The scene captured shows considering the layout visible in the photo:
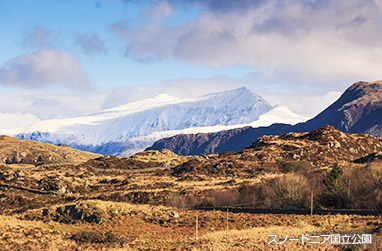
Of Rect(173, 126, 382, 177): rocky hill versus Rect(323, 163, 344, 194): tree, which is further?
Rect(173, 126, 382, 177): rocky hill

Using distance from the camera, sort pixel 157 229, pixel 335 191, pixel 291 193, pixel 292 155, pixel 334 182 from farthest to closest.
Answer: pixel 292 155 < pixel 291 193 < pixel 334 182 < pixel 335 191 < pixel 157 229

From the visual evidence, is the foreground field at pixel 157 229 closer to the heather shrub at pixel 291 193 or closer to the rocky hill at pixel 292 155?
the heather shrub at pixel 291 193

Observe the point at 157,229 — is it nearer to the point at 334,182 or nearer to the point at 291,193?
the point at 291,193

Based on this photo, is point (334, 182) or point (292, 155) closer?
point (334, 182)

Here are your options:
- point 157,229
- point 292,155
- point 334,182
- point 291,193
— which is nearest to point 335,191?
point 334,182

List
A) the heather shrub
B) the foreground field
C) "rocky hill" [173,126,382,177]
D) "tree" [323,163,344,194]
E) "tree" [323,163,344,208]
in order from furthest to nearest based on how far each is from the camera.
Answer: "rocky hill" [173,126,382,177] < the heather shrub < "tree" [323,163,344,194] < "tree" [323,163,344,208] < the foreground field

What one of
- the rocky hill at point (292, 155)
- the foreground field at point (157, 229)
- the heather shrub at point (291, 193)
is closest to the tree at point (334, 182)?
the heather shrub at point (291, 193)

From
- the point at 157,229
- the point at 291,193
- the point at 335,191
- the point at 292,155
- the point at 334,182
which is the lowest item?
the point at 157,229

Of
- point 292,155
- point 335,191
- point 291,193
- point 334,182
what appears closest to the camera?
point 335,191

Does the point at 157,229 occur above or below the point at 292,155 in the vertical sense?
below

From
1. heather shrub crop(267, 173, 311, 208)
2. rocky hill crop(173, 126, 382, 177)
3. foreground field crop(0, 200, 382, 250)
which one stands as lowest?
foreground field crop(0, 200, 382, 250)

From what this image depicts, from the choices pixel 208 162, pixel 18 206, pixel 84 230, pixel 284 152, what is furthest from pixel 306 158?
pixel 84 230

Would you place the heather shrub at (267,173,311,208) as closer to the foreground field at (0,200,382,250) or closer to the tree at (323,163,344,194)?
the tree at (323,163,344,194)

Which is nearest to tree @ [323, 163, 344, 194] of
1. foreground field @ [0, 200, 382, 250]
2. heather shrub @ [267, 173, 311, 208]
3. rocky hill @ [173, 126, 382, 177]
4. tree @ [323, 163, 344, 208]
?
tree @ [323, 163, 344, 208]
